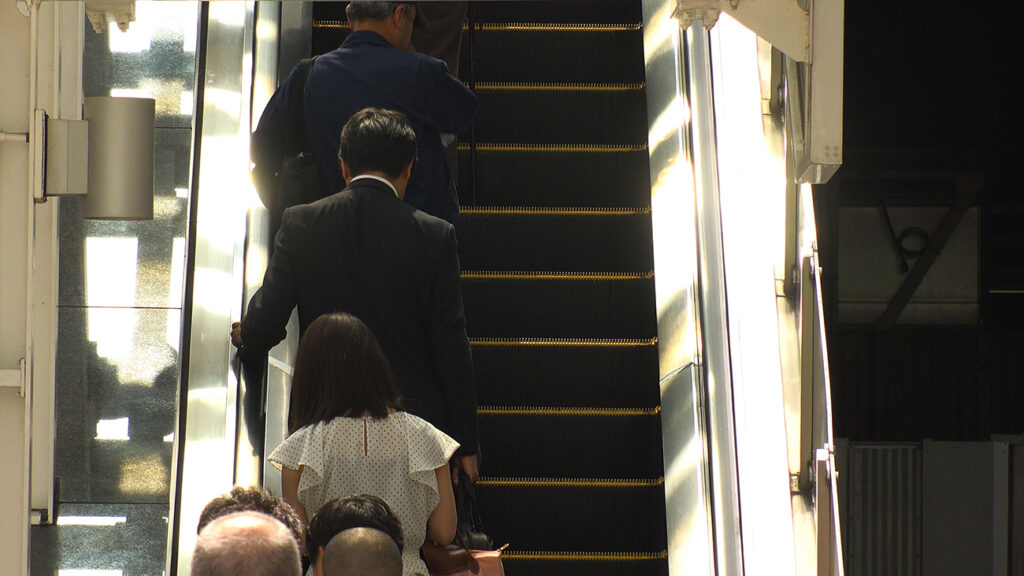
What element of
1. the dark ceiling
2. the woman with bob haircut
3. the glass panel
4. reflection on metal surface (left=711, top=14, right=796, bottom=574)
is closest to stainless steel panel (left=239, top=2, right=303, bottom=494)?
the glass panel

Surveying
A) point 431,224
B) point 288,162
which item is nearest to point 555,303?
point 288,162

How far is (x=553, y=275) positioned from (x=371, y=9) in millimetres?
1383

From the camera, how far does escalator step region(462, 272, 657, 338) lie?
4.79 m

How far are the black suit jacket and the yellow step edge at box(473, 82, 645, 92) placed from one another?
246 cm

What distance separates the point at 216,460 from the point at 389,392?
719 millimetres

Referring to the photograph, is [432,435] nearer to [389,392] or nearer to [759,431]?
[389,392]

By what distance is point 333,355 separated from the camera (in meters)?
2.75

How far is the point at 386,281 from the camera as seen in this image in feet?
10.3

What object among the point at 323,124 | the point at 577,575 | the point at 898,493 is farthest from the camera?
the point at 898,493

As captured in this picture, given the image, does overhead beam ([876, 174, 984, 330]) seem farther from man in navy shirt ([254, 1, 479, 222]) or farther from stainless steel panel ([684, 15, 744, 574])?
man in navy shirt ([254, 1, 479, 222])

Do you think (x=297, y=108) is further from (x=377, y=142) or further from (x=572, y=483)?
(x=572, y=483)

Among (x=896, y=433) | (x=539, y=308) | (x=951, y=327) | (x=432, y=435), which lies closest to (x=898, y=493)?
(x=896, y=433)

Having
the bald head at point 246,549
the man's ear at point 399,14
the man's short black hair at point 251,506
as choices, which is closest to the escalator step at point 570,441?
the man's ear at point 399,14

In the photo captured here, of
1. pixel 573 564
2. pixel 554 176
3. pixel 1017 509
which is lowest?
pixel 1017 509
